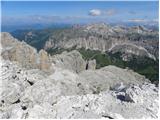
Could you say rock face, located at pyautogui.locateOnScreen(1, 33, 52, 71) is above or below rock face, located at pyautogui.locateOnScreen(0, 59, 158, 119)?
below

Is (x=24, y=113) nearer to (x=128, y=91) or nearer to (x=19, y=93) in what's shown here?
(x=19, y=93)

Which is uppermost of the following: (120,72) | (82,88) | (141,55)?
(82,88)

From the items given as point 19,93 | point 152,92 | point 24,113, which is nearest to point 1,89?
point 19,93

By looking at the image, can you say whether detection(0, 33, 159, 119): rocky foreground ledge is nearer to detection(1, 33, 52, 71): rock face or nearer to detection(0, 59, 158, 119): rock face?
detection(0, 59, 158, 119): rock face

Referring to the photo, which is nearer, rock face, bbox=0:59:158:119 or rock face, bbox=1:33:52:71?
rock face, bbox=0:59:158:119

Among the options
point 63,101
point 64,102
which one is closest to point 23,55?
point 63,101

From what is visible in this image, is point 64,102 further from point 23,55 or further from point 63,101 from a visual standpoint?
point 23,55

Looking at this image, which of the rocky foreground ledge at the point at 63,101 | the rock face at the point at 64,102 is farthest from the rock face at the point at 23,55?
the rock face at the point at 64,102

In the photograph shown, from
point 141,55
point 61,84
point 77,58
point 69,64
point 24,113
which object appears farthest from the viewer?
point 141,55

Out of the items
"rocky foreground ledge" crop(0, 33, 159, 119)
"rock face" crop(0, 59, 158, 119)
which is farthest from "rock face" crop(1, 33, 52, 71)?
"rock face" crop(0, 59, 158, 119)
